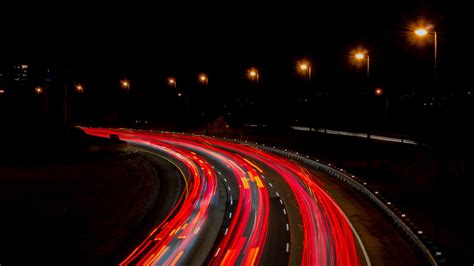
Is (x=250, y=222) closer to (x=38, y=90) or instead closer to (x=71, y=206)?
(x=71, y=206)

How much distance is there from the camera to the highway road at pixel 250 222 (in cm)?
2219

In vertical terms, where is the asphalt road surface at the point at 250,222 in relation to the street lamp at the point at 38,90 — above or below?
below

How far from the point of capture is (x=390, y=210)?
28.1 m

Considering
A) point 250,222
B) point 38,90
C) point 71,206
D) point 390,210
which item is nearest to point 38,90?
point 38,90

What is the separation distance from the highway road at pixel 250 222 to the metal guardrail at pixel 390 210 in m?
1.65

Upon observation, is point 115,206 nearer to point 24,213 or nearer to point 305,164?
point 24,213

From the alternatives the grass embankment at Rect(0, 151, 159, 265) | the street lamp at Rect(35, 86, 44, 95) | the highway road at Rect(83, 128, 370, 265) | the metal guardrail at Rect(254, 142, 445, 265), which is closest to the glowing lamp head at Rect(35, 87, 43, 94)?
the street lamp at Rect(35, 86, 44, 95)

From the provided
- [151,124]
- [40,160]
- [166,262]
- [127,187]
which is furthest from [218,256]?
[151,124]

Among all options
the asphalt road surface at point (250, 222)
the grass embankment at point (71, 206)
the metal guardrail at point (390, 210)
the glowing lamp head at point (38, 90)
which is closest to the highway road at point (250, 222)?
the asphalt road surface at point (250, 222)

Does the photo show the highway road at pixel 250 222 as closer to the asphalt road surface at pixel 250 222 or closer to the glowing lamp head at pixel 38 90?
the asphalt road surface at pixel 250 222

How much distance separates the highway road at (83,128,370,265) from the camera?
22188 millimetres

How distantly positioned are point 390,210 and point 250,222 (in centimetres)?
812

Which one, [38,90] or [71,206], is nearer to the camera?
[71,206]

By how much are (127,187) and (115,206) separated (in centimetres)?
634
